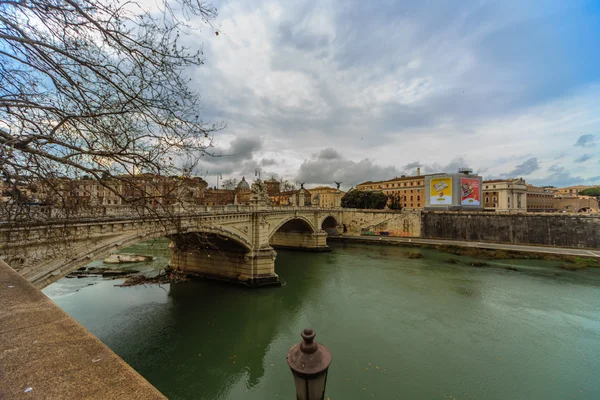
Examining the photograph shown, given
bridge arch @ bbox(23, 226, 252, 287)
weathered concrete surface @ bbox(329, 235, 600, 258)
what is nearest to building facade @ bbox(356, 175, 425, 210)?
weathered concrete surface @ bbox(329, 235, 600, 258)

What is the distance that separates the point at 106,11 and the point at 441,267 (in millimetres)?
24728

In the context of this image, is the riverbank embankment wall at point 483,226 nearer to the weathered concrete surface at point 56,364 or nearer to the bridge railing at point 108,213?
the bridge railing at point 108,213

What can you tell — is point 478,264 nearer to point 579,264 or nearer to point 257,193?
point 579,264

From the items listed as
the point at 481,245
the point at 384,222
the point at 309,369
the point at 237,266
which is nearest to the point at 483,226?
the point at 481,245

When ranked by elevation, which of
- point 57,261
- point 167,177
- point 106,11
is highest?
point 106,11

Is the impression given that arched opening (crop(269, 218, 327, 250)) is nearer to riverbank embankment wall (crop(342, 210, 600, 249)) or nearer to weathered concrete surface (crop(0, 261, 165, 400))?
riverbank embankment wall (crop(342, 210, 600, 249))

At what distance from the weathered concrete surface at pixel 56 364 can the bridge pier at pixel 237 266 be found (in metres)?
14.9

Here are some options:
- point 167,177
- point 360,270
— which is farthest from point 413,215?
point 167,177

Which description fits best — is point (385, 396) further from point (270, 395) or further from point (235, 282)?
point (235, 282)

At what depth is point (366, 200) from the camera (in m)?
47.6

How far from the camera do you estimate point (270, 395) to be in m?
7.85

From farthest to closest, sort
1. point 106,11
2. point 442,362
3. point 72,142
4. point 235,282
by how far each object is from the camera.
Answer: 1. point 235,282
2. point 442,362
3. point 72,142
4. point 106,11

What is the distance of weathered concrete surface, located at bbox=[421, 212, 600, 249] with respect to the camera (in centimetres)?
2803

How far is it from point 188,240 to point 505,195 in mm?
60277
